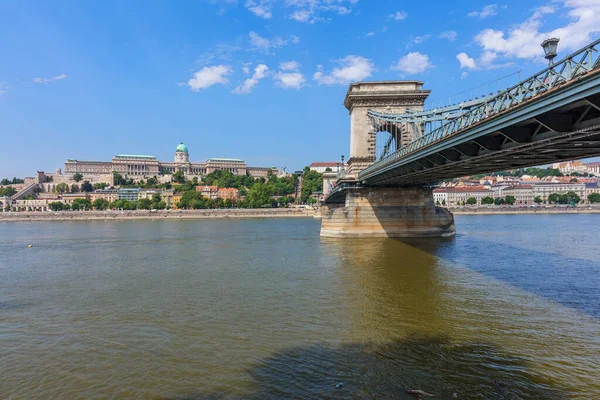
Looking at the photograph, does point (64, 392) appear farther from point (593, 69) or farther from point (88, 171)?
point (88, 171)

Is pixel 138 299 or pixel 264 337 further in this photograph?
pixel 138 299

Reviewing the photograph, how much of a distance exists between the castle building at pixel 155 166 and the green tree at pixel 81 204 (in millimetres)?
45629

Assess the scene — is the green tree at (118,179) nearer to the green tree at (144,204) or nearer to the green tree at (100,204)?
the green tree at (100,204)

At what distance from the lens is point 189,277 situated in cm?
1870

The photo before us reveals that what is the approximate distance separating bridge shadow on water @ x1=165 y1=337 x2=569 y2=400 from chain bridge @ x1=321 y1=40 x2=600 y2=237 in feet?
19.1

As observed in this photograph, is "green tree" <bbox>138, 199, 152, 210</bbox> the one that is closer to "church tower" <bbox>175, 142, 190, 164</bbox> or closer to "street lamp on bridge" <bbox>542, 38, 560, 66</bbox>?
"church tower" <bbox>175, 142, 190, 164</bbox>

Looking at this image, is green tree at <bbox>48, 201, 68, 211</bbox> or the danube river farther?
green tree at <bbox>48, 201, 68, 211</bbox>

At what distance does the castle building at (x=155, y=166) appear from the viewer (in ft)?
556

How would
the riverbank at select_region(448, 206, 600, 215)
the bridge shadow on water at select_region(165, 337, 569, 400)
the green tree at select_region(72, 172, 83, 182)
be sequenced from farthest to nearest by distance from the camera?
the green tree at select_region(72, 172, 83, 182) → the riverbank at select_region(448, 206, 600, 215) → the bridge shadow on water at select_region(165, 337, 569, 400)

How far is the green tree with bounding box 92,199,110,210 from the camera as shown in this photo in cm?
12144

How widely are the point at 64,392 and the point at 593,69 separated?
465 inches

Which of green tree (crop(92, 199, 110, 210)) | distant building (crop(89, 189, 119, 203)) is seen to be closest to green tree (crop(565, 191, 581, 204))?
green tree (crop(92, 199, 110, 210))

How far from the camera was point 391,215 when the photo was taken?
32.0 meters

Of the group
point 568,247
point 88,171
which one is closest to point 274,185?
point 88,171
